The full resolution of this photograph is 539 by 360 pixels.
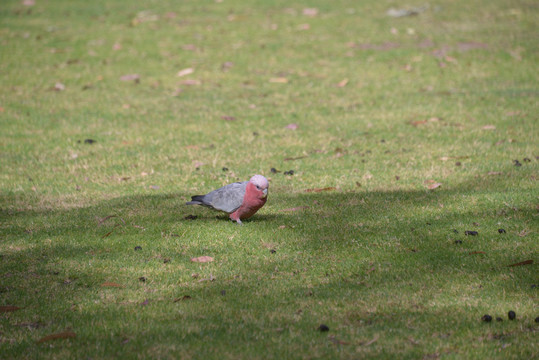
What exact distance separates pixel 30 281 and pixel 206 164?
423cm

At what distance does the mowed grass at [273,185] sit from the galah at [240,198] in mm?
229

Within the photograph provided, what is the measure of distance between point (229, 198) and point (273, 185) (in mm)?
1938

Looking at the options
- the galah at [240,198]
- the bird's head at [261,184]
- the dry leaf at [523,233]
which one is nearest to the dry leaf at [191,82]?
the galah at [240,198]

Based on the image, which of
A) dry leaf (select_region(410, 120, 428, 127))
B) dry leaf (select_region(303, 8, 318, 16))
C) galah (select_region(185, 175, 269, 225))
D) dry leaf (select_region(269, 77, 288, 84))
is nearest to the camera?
galah (select_region(185, 175, 269, 225))

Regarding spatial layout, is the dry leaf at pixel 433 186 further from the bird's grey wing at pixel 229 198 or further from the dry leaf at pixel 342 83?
the dry leaf at pixel 342 83

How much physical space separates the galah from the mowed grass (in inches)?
9.0

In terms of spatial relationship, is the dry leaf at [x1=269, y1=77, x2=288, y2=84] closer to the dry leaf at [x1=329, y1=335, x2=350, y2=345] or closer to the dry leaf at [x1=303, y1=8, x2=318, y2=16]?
the dry leaf at [x1=303, y1=8, x2=318, y2=16]

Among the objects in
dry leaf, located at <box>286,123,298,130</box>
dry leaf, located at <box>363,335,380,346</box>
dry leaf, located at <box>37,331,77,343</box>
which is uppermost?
dry leaf, located at <box>37,331,77,343</box>

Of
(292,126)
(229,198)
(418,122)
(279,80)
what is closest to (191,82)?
(279,80)

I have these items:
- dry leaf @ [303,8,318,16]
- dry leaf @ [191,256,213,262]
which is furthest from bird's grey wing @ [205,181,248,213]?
dry leaf @ [303,8,318,16]

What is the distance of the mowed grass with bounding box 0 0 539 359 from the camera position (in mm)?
4492

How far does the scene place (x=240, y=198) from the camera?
6.31 meters

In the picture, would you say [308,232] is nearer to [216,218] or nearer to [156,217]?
[216,218]

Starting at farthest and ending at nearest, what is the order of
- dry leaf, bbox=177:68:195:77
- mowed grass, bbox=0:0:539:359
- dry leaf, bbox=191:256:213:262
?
dry leaf, bbox=177:68:195:77
dry leaf, bbox=191:256:213:262
mowed grass, bbox=0:0:539:359
